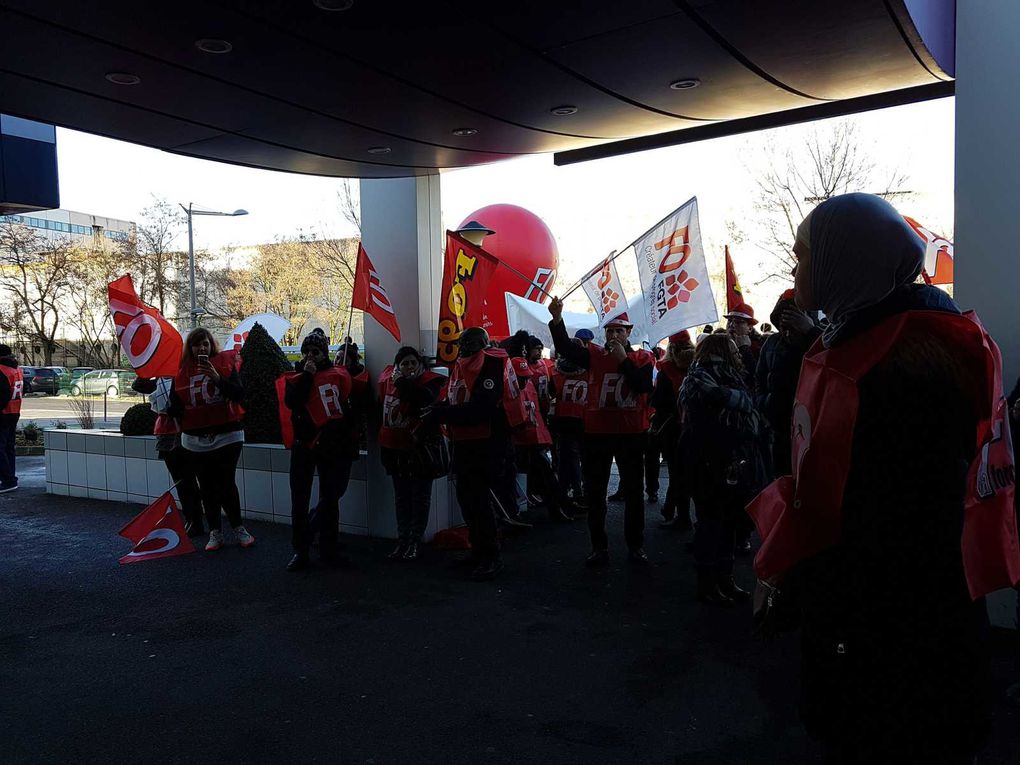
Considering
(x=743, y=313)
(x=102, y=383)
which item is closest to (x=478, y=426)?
(x=743, y=313)

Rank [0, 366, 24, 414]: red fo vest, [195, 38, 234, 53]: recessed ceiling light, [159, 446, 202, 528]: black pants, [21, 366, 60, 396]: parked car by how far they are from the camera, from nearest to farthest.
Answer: [195, 38, 234, 53]: recessed ceiling light < [159, 446, 202, 528]: black pants < [0, 366, 24, 414]: red fo vest < [21, 366, 60, 396]: parked car

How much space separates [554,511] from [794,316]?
6.60 m

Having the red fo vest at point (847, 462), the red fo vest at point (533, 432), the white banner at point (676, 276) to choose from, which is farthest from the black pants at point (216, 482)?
the red fo vest at point (847, 462)

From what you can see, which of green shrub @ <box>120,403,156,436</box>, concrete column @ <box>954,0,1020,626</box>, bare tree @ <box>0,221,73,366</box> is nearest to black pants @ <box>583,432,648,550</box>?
concrete column @ <box>954,0,1020,626</box>

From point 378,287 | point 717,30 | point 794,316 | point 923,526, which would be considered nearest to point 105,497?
point 378,287

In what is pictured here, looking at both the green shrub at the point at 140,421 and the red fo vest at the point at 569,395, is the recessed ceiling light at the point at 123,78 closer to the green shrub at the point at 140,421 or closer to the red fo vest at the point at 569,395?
the red fo vest at the point at 569,395

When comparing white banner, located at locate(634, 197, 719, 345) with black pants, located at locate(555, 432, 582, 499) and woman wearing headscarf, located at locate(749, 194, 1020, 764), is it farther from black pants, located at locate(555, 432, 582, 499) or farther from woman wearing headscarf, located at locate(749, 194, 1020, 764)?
woman wearing headscarf, located at locate(749, 194, 1020, 764)

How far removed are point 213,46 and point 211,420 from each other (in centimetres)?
387

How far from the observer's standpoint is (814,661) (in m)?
1.78

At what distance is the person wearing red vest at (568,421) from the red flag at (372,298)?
2033 millimetres

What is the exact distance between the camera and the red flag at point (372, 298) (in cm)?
768

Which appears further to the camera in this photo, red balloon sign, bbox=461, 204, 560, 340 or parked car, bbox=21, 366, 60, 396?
parked car, bbox=21, 366, 60, 396

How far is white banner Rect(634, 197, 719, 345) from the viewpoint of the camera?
791 centimetres

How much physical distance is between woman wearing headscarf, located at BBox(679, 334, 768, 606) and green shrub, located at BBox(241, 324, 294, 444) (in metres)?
5.65
